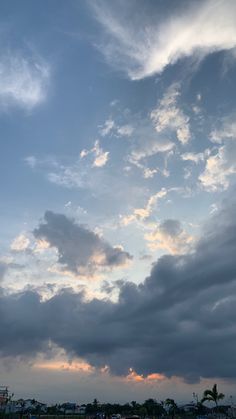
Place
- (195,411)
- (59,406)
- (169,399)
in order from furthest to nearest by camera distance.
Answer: (59,406), (195,411), (169,399)

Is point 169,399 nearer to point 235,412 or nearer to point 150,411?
point 235,412

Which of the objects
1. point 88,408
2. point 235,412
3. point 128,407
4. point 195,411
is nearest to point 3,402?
point 235,412

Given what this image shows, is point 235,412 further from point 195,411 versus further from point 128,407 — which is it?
point 128,407

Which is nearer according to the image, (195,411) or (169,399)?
(169,399)

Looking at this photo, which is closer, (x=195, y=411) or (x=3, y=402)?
(x=3, y=402)

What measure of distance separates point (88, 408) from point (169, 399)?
78615 millimetres

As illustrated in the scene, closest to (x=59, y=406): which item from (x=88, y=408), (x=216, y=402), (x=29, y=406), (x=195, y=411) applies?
(x=88, y=408)

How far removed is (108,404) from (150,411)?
113 feet

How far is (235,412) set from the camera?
106 meters

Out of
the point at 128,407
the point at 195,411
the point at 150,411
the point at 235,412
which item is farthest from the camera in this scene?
the point at 128,407

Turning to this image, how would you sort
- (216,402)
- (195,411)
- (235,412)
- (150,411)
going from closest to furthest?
(216,402) → (235,412) → (195,411) → (150,411)

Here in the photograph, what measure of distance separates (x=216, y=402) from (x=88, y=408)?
111m

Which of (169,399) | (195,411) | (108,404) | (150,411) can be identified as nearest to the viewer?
(169,399)

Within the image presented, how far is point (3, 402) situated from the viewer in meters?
91.6
